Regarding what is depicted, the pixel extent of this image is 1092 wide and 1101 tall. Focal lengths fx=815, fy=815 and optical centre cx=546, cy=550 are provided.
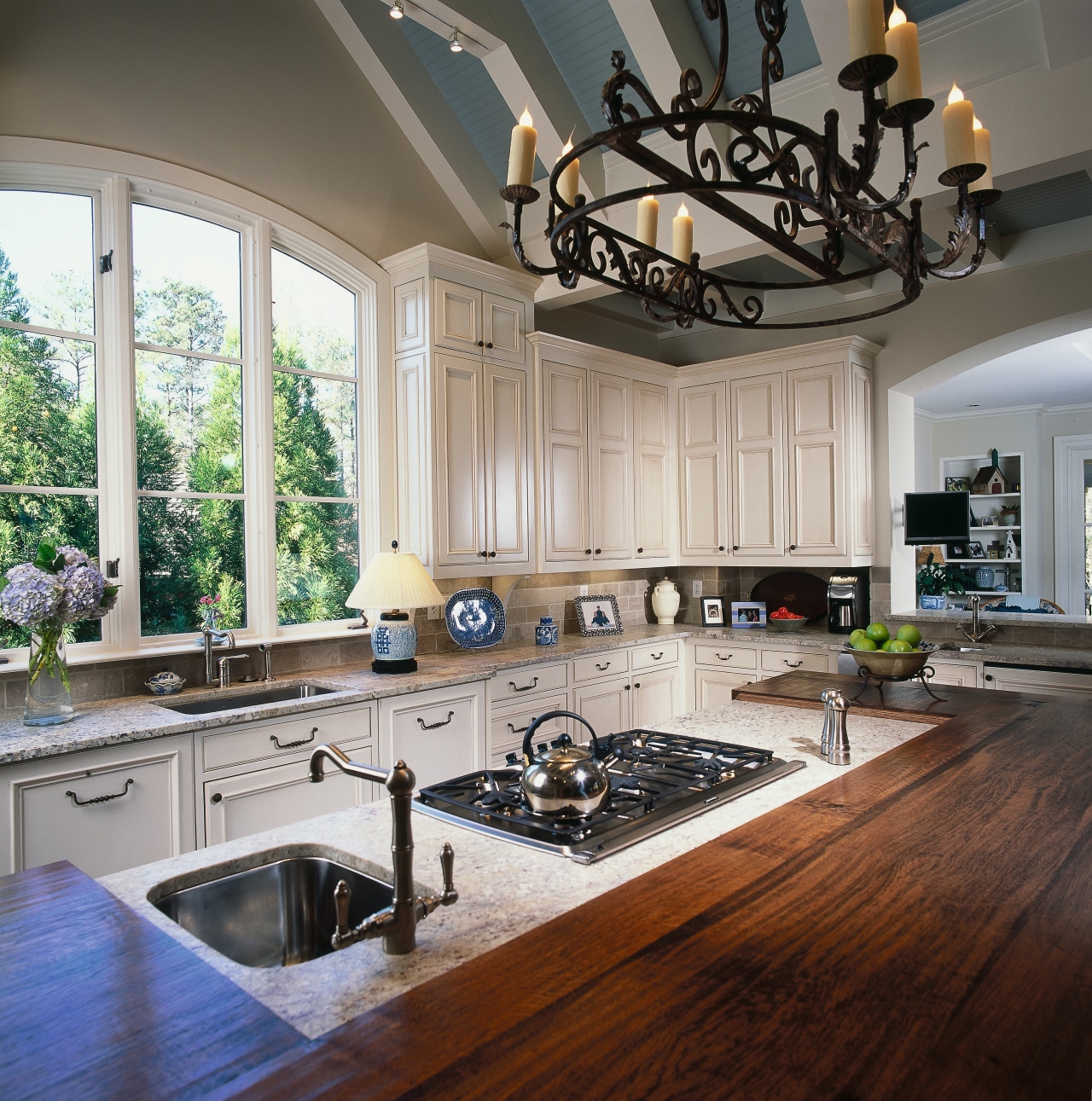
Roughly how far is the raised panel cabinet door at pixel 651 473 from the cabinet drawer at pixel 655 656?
1.97 feet

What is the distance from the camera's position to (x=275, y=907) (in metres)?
1.48

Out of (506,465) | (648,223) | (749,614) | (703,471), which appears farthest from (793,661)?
(648,223)

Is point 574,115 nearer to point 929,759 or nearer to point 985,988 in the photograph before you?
point 929,759

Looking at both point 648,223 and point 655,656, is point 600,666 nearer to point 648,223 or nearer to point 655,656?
point 655,656

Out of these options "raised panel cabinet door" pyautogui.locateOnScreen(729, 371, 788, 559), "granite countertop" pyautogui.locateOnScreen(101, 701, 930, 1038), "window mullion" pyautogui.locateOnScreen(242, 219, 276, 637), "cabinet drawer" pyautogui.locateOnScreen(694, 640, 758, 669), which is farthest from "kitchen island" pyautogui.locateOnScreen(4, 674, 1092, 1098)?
"raised panel cabinet door" pyautogui.locateOnScreen(729, 371, 788, 559)

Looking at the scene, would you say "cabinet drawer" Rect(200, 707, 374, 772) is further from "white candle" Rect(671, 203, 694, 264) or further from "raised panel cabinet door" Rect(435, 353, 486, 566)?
"white candle" Rect(671, 203, 694, 264)

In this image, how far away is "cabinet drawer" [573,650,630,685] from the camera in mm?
4246

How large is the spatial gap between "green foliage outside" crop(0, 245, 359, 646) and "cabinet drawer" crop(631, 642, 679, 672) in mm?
1661

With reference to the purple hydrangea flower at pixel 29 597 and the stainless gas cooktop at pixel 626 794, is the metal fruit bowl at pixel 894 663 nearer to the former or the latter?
the stainless gas cooktop at pixel 626 794

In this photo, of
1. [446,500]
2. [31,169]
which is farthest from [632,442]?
[31,169]

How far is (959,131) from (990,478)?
8.17m

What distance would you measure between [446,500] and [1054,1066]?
3.34 metres

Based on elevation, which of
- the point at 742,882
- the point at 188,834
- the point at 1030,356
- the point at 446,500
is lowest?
the point at 188,834

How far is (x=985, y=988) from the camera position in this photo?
950 mm
